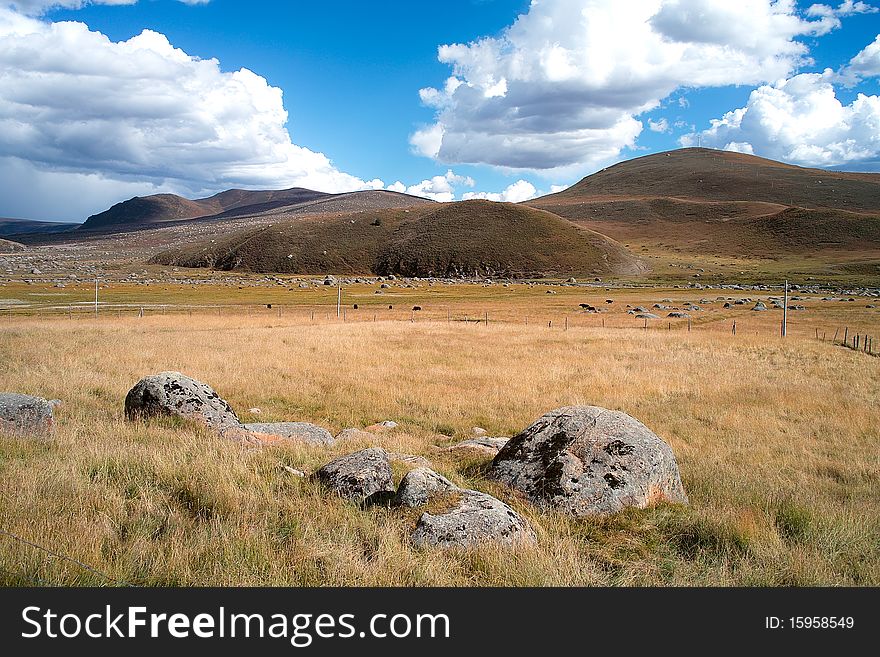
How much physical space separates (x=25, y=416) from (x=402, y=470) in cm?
→ 655

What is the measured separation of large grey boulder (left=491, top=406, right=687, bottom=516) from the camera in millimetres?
7688

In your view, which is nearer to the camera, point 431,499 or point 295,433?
point 431,499

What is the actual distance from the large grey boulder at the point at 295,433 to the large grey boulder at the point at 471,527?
195 inches

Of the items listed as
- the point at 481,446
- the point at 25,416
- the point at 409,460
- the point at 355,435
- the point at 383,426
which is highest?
→ the point at 25,416

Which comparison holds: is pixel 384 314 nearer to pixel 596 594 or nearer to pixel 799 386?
pixel 799 386

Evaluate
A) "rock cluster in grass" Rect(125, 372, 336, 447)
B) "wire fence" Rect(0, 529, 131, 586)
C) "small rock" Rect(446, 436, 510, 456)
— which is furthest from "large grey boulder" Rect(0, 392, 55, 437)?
"small rock" Rect(446, 436, 510, 456)

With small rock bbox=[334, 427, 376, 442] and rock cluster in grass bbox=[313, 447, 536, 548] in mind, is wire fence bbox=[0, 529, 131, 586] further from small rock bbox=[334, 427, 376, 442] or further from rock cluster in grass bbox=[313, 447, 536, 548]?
small rock bbox=[334, 427, 376, 442]

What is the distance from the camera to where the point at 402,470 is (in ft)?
27.6

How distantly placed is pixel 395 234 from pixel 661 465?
19484cm

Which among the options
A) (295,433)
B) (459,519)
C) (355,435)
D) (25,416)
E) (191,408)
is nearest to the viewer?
(459,519)

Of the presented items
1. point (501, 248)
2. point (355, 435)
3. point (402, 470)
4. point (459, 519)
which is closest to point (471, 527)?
point (459, 519)

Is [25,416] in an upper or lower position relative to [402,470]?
upper

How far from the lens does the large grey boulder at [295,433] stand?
10977 mm

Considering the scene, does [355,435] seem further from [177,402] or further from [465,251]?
[465,251]
